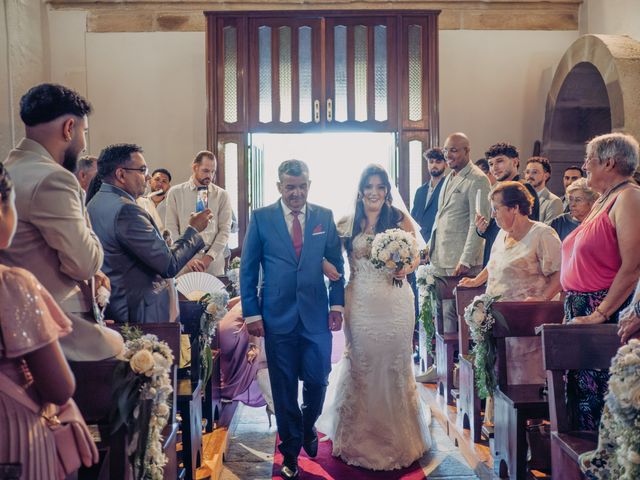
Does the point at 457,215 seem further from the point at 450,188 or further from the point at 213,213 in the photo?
the point at 213,213

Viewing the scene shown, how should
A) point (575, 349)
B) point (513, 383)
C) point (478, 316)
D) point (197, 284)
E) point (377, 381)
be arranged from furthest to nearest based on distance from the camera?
point (197, 284) → point (377, 381) → point (513, 383) → point (478, 316) → point (575, 349)

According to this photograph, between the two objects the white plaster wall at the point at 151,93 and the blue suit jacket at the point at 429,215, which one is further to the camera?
the white plaster wall at the point at 151,93

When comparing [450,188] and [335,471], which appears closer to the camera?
[335,471]

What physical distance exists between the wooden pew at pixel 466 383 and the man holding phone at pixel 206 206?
8.83 feet

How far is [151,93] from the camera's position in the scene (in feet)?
31.6

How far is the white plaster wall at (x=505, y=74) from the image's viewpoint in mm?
9719

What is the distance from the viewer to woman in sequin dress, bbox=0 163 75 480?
5.96 feet

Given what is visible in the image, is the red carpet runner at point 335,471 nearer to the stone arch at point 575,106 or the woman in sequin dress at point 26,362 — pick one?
the woman in sequin dress at point 26,362

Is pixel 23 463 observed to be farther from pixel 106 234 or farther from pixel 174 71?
pixel 174 71

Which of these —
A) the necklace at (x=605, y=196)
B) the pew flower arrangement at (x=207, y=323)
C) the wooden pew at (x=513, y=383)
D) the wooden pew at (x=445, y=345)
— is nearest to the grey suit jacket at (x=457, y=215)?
the wooden pew at (x=445, y=345)

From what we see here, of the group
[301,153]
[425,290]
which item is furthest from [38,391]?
[301,153]

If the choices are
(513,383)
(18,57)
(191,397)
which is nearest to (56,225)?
(191,397)

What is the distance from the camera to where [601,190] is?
347 cm

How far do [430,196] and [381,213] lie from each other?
2.70 meters
